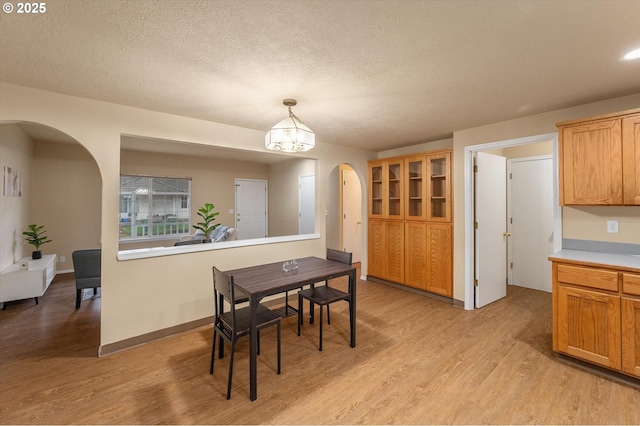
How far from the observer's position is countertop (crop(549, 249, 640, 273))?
6.84 ft

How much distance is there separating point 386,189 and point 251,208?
13.6 ft

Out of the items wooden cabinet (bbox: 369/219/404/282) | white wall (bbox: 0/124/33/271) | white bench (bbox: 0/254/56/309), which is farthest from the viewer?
wooden cabinet (bbox: 369/219/404/282)

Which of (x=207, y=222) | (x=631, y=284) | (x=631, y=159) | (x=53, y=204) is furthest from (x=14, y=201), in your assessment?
(x=631, y=159)

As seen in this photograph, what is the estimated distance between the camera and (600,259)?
2.27m

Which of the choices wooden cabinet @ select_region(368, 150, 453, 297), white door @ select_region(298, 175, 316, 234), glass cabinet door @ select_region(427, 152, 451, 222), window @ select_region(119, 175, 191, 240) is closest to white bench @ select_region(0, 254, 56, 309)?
window @ select_region(119, 175, 191, 240)

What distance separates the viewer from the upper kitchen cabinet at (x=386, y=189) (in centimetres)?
447

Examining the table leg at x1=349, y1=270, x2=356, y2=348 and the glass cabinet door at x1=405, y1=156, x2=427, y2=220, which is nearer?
the table leg at x1=349, y1=270, x2=356, y2=348

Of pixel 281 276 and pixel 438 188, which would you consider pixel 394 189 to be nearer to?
pixel 438 188

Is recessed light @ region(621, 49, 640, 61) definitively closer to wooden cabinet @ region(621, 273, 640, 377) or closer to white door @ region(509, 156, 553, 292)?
wooden cabinet @ region(621, 273, 640, 377)

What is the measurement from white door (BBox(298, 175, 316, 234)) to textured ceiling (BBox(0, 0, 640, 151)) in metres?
3.35

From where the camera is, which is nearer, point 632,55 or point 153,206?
point 632,55

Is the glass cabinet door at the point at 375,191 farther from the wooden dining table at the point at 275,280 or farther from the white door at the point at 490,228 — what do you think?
the wooden dining table at the point at 275,280

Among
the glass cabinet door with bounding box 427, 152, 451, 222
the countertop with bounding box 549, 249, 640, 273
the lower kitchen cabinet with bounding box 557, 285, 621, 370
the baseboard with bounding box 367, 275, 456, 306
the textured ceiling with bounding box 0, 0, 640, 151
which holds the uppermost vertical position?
the textured ceiling with bounding box 0, 0, 640, 151

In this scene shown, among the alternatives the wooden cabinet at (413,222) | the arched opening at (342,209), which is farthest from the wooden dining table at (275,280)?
the arched opening at (342,209)
